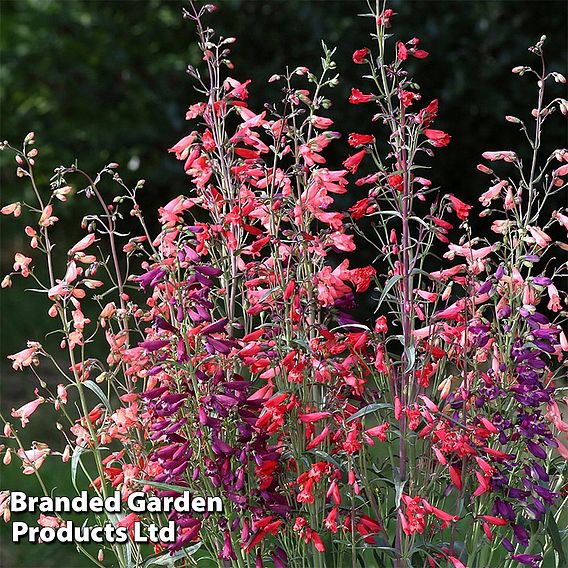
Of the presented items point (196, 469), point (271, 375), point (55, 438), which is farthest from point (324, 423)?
point (55, 438)

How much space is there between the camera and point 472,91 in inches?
237

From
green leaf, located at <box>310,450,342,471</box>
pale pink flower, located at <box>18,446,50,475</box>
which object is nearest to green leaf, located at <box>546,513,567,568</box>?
green leaf, located at <box>310,450,342,471</box>

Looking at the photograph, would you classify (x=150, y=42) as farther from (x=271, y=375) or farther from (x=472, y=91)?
(x=271, y=375)

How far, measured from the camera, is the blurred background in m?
6.03

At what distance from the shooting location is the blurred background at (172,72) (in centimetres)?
603

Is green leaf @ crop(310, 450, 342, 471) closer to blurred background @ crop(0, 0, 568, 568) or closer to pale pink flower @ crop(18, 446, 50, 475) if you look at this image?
pale pink flower @ crop(18, 446, 50, 475)

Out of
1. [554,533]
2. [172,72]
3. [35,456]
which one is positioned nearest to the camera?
[554,533]

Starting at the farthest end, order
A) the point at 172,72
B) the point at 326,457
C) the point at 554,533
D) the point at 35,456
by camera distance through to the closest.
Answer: the point at 172,72 < the point at 35,456 < the point at 554,533 < the point at 326,457

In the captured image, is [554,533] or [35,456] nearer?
[554,533]

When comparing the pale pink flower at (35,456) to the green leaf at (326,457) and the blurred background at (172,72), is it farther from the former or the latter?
the blurred background at (172,72)

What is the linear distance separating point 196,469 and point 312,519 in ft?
0.91

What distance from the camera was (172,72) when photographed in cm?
671

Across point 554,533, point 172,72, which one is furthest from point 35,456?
point 172,72

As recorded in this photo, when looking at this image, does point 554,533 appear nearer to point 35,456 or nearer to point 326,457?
point 326,457
